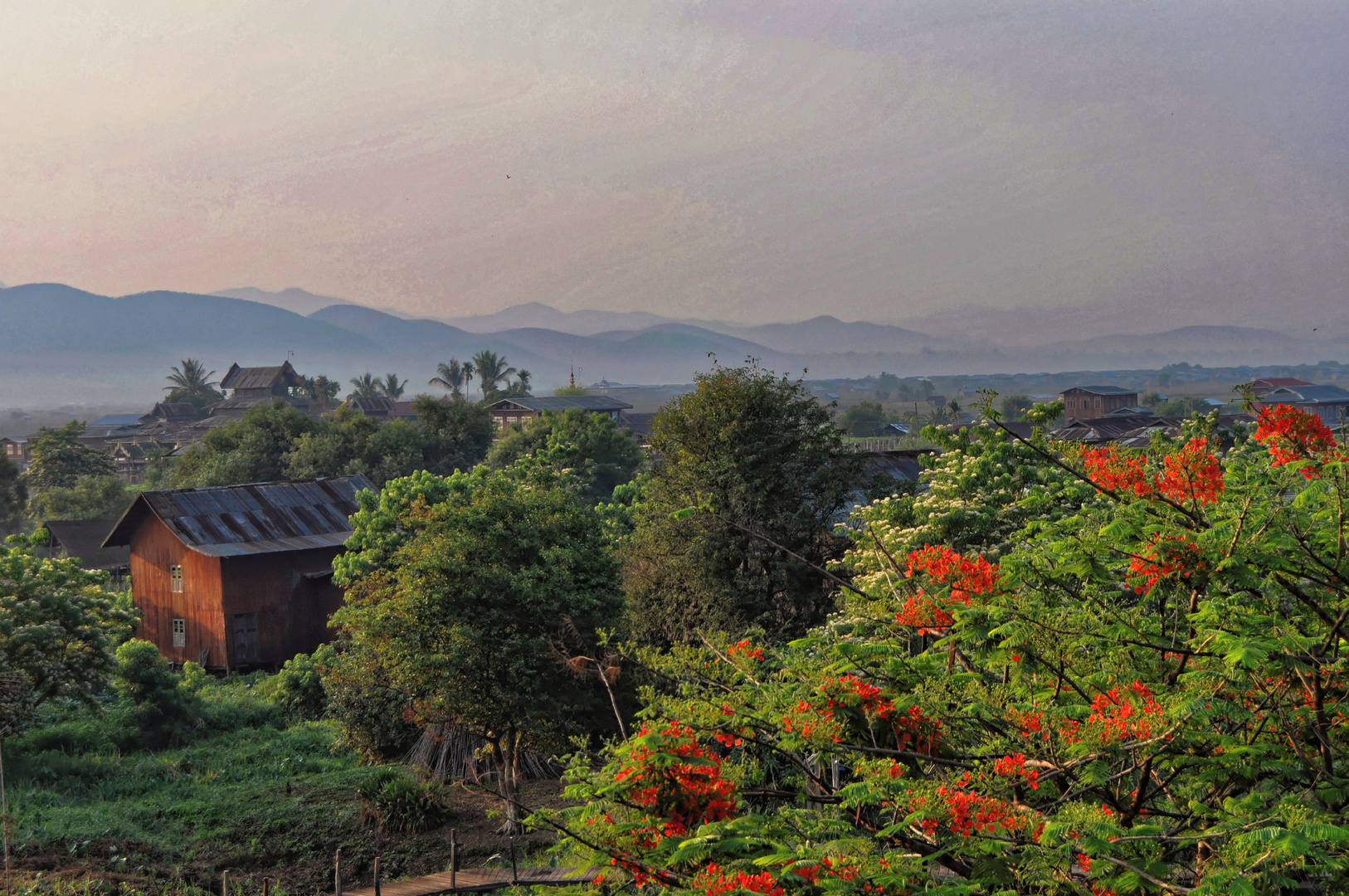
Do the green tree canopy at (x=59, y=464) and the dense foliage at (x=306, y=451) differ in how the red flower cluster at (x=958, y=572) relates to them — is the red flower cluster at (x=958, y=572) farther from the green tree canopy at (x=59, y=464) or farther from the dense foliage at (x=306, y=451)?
the green tree canopy at (x=59, y=464)

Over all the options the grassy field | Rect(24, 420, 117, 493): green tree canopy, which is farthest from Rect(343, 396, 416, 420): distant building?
the grassy field

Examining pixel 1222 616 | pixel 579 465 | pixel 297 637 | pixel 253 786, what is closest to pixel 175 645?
pixel 297 637

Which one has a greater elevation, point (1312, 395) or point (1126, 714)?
point (1312, 395)

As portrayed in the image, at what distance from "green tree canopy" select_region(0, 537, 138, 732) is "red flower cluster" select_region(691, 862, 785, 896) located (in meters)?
19.3

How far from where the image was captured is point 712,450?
2131cm

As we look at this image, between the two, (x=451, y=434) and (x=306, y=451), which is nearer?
(x=306, y=451)

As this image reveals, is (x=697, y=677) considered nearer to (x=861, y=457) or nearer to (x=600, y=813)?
(x=600, y=813)

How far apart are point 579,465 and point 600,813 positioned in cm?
4444

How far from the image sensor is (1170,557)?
512 centimetres

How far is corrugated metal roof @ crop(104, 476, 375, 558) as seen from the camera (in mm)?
29719

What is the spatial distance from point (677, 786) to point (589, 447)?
48.0 m

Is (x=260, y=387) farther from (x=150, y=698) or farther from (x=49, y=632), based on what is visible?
(x=49, y=632)

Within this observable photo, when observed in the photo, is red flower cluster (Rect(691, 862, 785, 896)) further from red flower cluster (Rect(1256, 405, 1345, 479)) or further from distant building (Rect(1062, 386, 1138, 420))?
distant building (Rect(1062, 386, 1138, 420))

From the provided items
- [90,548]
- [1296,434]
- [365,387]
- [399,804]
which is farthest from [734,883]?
[365,387]
